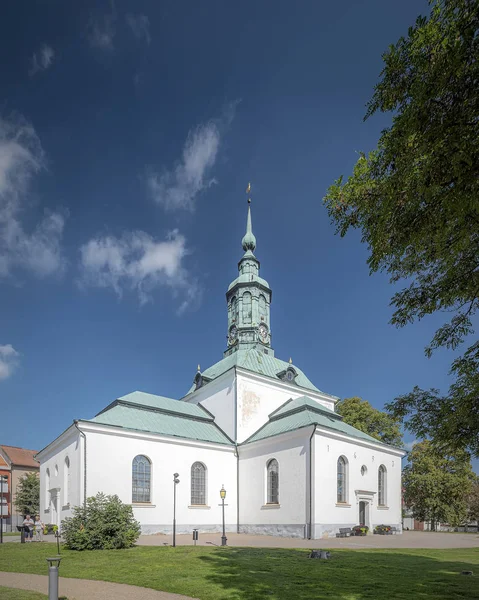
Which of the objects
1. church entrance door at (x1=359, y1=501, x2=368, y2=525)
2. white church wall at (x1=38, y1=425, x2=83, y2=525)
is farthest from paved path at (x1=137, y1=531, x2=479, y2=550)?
white church wall at (x1=38, y1=425, x2=83, y2=525)

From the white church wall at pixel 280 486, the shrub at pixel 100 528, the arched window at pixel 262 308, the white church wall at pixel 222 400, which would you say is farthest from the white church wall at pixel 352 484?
the arched window at pixel 262 308

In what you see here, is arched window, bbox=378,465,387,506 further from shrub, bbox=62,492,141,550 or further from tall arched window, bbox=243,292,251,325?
shrub, bbox=62,492,141,550

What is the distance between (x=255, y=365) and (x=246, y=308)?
216 inches

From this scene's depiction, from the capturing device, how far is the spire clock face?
35062mm

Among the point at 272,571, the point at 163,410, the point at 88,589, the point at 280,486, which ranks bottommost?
the point at 280,486

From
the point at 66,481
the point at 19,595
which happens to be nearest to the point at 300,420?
the point at 66,481

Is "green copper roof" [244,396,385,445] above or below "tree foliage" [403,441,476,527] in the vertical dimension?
above

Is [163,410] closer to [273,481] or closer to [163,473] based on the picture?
[163,473]

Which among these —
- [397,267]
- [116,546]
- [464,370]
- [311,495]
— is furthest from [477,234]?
[311,495]

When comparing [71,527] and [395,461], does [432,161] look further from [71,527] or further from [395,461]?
[395,461]

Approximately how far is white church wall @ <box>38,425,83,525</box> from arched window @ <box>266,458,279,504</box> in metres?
10.6

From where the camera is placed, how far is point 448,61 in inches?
170

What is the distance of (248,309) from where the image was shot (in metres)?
35.2

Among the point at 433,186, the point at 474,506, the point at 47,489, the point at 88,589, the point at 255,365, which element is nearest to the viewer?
the point at 433,186
